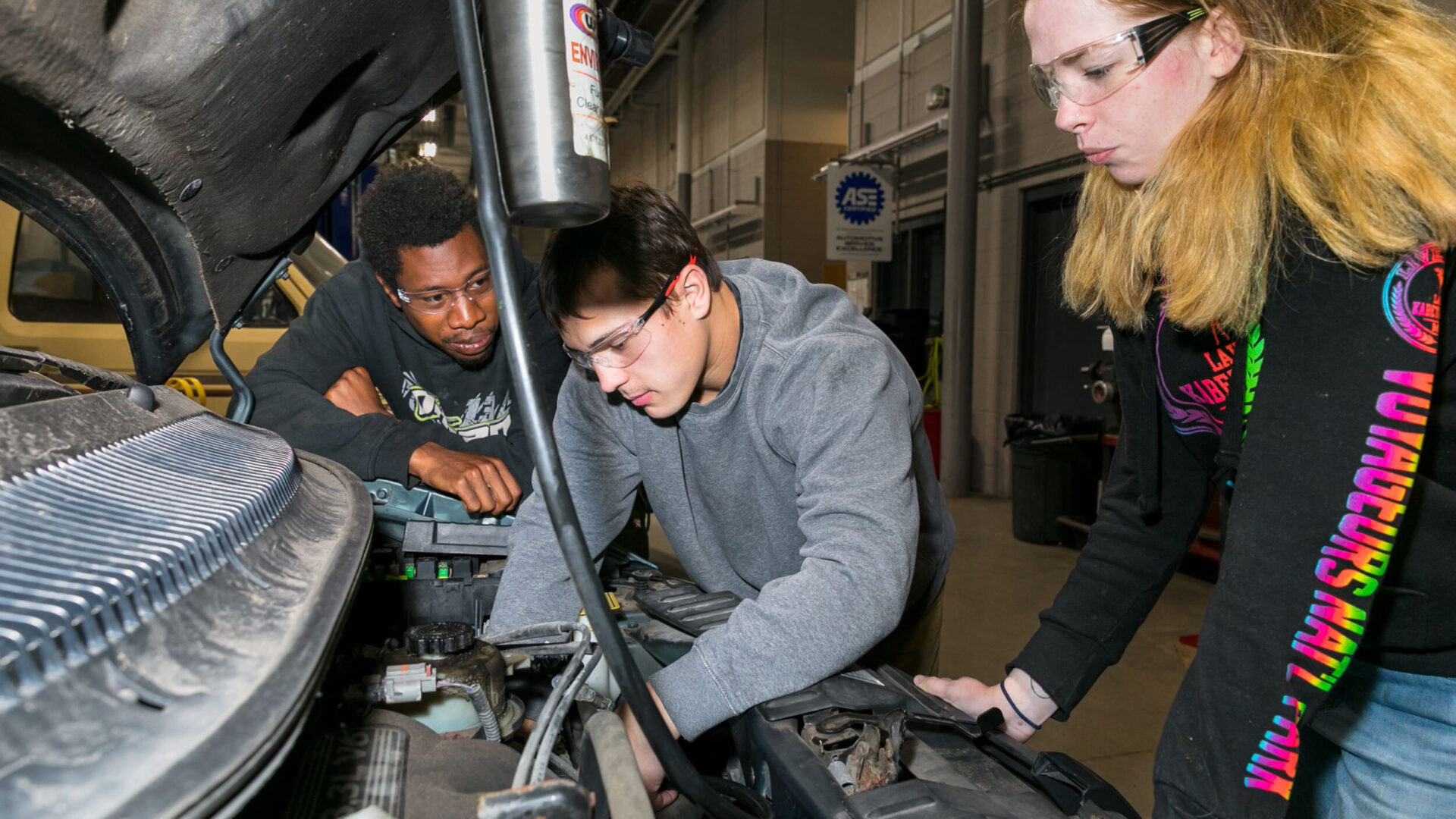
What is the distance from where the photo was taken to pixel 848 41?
9.58m

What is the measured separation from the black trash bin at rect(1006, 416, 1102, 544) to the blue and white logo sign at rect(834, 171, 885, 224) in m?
2.68

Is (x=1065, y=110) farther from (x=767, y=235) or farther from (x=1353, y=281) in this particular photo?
(x=767, y=235)

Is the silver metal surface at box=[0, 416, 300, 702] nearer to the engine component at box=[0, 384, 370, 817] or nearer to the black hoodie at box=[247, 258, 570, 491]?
the engine component at box=[0, 384, 370, 817]

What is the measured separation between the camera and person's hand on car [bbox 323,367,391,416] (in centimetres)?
192

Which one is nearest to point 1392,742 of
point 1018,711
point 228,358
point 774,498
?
point 1018,711

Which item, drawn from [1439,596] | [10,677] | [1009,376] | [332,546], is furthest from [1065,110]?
[1009,376]

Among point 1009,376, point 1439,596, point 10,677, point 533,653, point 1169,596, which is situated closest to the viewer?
point 10,677

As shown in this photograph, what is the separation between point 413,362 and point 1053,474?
341cm

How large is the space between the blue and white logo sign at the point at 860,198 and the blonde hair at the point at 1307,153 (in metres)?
5.90

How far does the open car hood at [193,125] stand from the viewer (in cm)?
62

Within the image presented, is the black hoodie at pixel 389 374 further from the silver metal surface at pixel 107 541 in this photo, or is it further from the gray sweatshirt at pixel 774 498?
the silver metal surface at pixel 107 541

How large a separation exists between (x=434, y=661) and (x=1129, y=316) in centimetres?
90

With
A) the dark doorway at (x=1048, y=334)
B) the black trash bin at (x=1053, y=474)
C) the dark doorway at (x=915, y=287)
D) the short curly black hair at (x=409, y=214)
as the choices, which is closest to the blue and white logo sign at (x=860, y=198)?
the dark doorway at (x=915, y=287)

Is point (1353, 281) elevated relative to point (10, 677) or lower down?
elevated
